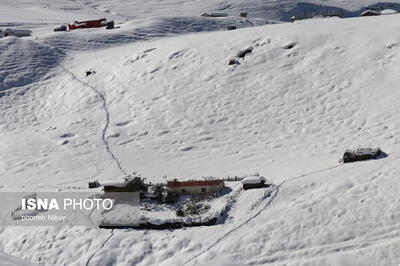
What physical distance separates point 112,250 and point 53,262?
1954 mm

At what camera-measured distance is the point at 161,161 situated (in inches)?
993

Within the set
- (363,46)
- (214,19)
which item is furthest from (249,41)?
(214,19)

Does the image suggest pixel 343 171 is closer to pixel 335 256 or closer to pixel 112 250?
pixel 335 256

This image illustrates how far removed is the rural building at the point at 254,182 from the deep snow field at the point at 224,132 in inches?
13.9

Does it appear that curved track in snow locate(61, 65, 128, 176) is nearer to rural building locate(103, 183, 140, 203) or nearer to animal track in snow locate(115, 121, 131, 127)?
animal track in snow locate(115, 121, 131, 127)

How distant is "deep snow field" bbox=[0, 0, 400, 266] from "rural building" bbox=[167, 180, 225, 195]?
3.63 feet

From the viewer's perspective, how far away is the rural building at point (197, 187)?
70.3 feet

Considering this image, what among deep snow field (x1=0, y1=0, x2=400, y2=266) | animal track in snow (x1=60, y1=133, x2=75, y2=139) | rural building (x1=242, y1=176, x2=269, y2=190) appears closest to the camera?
deep snow field (x1=0, y1=0, x2=400, y2=266)

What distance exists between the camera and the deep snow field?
18.1 m

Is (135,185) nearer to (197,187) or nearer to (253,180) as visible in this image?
(197,187)

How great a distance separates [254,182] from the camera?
20.9 m

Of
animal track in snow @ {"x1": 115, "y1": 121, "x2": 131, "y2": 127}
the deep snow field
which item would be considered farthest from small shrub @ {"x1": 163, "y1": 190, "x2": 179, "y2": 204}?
animal track in snow @ {"x1": 115, "y1": 121, "x2": 131, "y2": 127}

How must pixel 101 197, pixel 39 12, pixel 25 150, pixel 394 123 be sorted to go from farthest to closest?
1. pixel 39 12
2. pixel 25 150
3. pixel 394 123
4. pixel 101 197

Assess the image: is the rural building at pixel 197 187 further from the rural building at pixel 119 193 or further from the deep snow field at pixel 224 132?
the rural building at pixel 119 193
